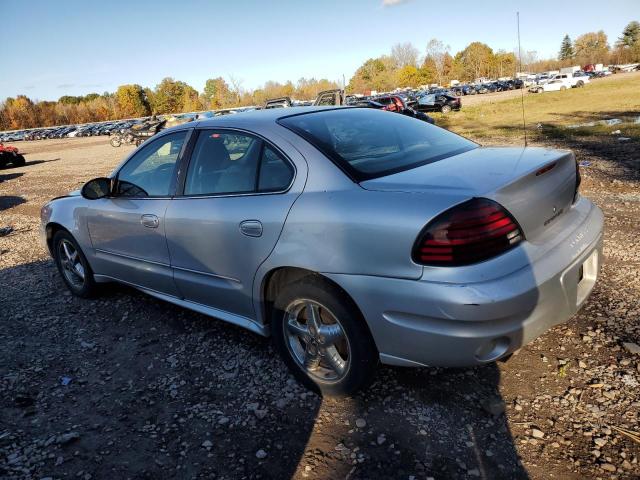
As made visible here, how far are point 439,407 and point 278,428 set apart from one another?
2.89 feet

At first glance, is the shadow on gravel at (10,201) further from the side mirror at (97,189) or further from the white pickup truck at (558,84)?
the white pickup truck at (558,84)

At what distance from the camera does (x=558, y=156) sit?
2682 millimetres

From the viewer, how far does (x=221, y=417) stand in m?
2.77

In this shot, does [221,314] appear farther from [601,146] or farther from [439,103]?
[439,103]

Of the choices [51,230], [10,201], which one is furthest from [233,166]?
[10,201]

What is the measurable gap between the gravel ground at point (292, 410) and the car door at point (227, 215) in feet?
1.78

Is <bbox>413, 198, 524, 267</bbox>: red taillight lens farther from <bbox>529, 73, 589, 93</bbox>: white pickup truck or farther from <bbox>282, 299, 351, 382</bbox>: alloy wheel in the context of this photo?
<bbox>529, 73, 589, 93</bbox>: white pickup truck

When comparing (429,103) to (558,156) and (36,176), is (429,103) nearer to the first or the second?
(36,176)

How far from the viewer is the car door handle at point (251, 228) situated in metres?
2.75

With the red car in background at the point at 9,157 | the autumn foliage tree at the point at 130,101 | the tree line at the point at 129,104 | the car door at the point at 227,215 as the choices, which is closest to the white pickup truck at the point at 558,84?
the red car in background at the point at 9,157

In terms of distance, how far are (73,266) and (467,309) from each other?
4.10 meters

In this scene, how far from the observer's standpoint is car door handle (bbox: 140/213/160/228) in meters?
3.48

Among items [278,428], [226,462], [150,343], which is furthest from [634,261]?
[150,343]

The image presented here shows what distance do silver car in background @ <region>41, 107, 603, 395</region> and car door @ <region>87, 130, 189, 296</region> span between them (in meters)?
0.02
